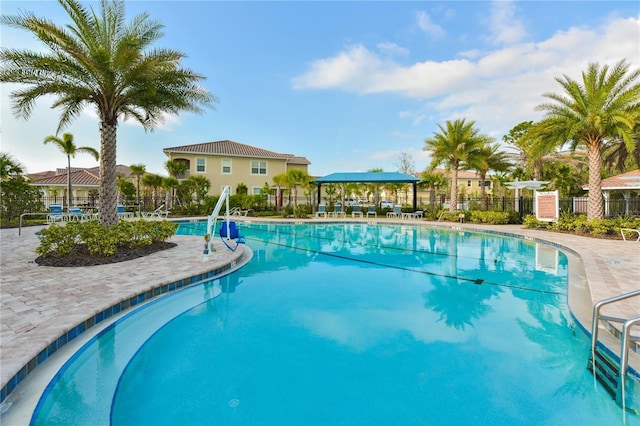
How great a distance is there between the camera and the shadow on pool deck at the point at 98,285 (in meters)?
3.53

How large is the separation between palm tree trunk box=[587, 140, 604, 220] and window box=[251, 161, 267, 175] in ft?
75.7

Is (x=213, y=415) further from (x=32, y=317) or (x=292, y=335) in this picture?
(x=32, y=317)

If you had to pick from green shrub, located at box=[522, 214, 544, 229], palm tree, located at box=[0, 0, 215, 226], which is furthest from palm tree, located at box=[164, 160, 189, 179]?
green shrub, located at box=[522, 214, 544, 229]

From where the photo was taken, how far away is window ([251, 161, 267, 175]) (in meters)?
29.2

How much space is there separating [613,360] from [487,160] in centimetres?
2232

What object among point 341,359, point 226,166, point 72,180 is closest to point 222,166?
point 226,166

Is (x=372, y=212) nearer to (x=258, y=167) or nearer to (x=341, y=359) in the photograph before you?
(x=258, y=167)

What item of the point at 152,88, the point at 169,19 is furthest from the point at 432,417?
the point at 169,19

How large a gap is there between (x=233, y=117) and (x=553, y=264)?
81.2 feet

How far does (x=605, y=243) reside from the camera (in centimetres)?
1066

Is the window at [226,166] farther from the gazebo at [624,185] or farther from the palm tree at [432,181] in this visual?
the gazebo at [624,185]

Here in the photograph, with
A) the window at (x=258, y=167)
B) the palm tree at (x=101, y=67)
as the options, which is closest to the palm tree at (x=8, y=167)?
the palm tree at (x=101, y=67)

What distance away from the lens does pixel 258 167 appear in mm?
29422

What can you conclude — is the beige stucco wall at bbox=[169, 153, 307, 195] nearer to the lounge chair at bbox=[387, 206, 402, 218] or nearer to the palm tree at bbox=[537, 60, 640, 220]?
the lounge chair at bbox=[387, 206, 402, 218]
